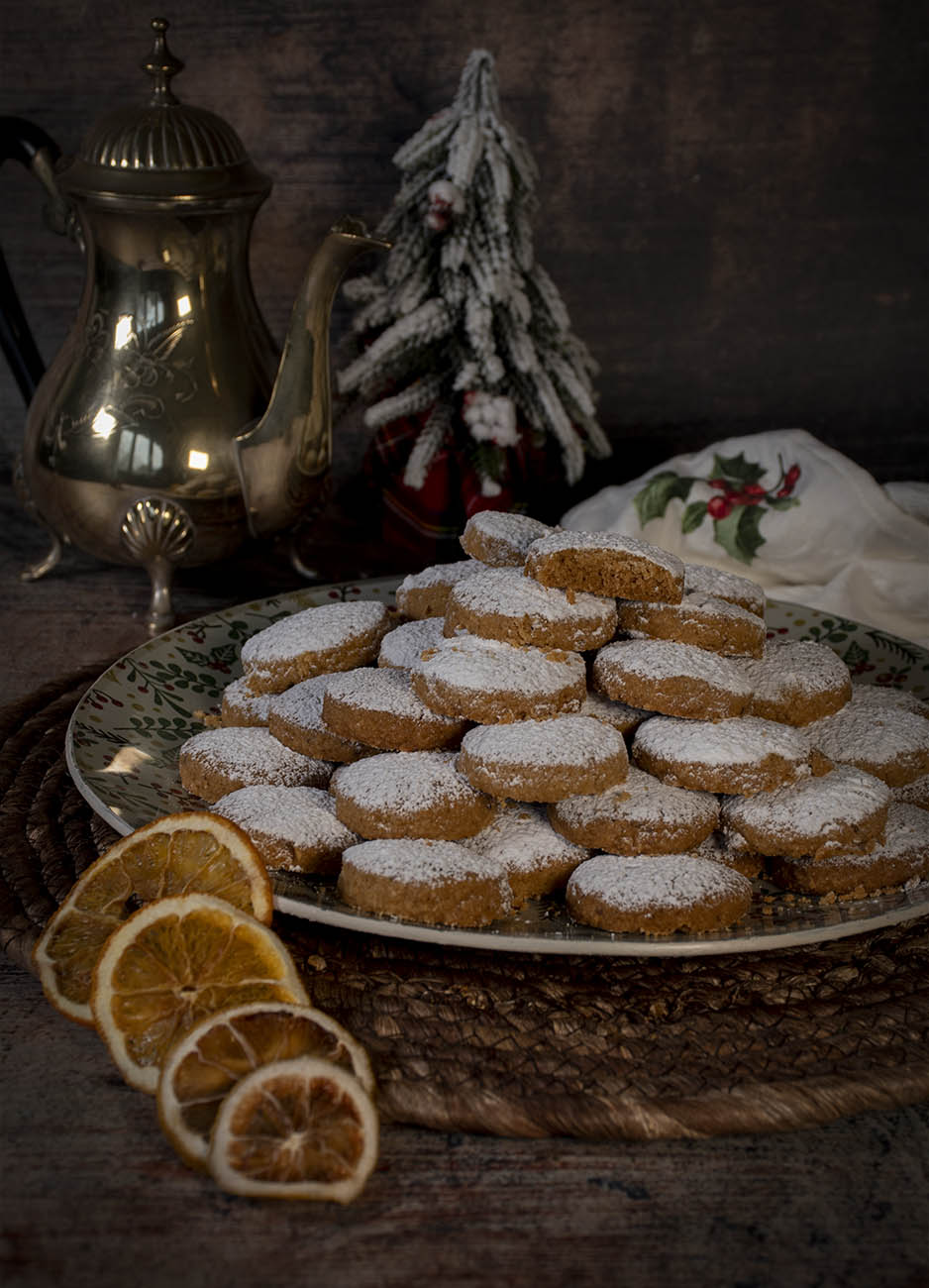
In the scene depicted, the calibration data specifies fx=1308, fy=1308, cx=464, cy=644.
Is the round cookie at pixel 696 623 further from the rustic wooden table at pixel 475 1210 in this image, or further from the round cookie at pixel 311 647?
the rustic wooden table at pixel 475 1210

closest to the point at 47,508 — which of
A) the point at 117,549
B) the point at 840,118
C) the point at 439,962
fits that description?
the point at 117,549

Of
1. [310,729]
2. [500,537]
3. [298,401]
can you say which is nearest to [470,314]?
[298,401]

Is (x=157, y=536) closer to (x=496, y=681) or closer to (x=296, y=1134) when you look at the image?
(x=496, y=681)

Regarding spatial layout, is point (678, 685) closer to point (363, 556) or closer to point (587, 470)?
point (363, 556)

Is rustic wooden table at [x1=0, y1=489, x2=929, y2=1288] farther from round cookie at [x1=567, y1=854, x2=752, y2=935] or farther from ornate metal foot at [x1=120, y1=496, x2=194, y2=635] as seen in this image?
ornate metal foot at [x1=120, y1=496, x2=194, y2=635]

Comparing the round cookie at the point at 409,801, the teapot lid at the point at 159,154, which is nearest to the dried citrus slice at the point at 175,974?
the round cookie at the point at 409,801
